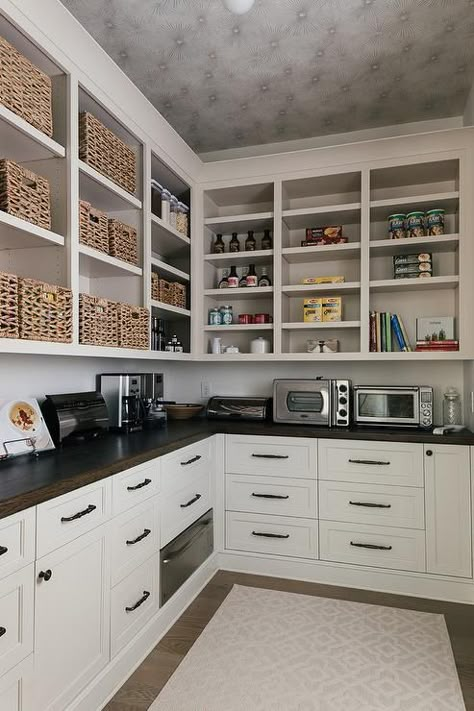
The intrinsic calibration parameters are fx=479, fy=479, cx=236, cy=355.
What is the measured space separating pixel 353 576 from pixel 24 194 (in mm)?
2549

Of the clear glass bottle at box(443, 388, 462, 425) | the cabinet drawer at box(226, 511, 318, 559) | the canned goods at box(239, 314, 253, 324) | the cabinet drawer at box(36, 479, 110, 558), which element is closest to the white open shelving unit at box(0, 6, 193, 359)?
the cabinet drawer at box(36, 479, 110, 558)

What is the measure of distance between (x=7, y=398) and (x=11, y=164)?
38.8 inches

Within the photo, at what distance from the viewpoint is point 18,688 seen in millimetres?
1337

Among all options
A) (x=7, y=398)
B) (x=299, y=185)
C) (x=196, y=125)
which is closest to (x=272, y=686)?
(x=7, y=398)

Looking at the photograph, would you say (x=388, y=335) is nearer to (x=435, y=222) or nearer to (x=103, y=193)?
(x=435, y=222)

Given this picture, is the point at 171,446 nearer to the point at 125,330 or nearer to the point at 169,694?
the point at 125,330

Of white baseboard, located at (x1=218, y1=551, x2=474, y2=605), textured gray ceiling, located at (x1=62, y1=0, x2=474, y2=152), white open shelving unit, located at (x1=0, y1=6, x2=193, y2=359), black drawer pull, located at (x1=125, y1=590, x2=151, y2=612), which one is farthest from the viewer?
white baseboard, located at (x1=218, y1=551, x2=474, y2=605)

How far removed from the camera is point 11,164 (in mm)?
1692

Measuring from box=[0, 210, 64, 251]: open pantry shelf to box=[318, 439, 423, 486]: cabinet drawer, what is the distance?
1.79m

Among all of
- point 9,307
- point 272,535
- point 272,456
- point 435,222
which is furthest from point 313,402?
point 9,307

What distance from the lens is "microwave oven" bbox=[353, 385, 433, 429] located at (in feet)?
9.34

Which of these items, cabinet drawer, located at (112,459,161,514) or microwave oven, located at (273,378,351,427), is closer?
cabinet drawer, located at (112,459,161,514)

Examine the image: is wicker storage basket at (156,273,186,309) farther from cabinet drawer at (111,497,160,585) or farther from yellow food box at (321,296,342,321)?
cabinet drawer at (111,497,160,585)

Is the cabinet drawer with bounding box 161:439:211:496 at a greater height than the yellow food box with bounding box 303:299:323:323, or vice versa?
the yellow food box with bounding box 303:299:323:323
